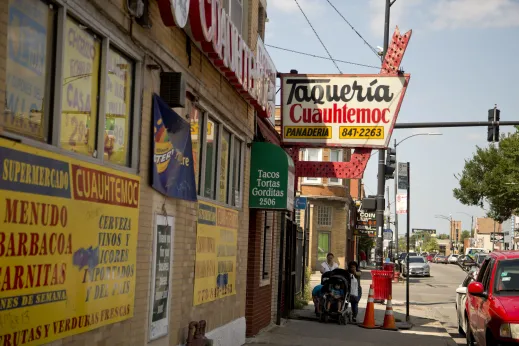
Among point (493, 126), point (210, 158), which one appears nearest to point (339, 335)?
point (210, 158)

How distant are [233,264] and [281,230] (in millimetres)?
4779

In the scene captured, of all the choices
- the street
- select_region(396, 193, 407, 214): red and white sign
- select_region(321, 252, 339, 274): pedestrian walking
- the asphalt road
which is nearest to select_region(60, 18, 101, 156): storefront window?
the street

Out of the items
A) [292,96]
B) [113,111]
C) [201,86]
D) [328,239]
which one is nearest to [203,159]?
[201,86]

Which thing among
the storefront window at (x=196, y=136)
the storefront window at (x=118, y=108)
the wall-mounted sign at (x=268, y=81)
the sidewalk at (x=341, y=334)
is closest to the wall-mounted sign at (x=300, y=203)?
the sidewalk at (x=341, y=334)

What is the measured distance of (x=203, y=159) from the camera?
33.5 ft

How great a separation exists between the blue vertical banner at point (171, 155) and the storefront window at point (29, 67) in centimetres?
224

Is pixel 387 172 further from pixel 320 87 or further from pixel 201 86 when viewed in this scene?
pixel 201 86

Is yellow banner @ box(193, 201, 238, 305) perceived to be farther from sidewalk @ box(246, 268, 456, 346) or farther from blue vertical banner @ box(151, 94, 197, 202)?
sidewalk @ box(246, 268, 456, 346)

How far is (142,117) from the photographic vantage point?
298 inches

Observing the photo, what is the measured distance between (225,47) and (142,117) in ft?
9.36

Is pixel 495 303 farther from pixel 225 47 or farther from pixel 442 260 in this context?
pixel 442 260

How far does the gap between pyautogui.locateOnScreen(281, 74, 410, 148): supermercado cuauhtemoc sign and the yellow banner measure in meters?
4.22

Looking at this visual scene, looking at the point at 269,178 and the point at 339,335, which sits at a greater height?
the point at 269,178

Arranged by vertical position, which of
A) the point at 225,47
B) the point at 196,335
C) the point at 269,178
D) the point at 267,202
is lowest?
the point at 196,335
